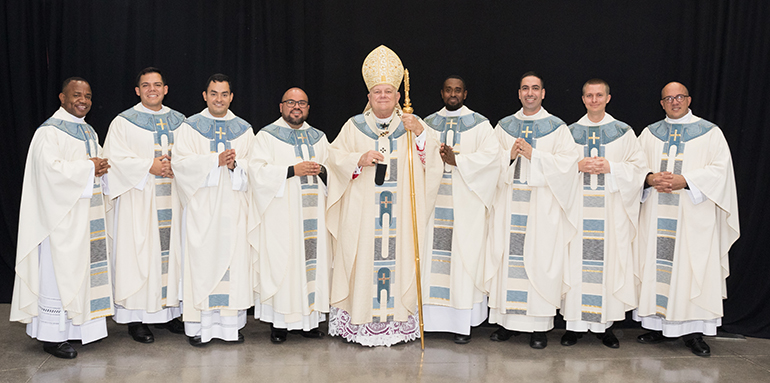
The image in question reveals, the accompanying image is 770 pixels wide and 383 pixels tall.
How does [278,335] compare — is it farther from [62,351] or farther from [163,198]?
[62,351]

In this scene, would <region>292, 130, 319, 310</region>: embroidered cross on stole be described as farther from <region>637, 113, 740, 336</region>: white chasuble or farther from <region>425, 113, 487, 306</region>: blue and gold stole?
<region>637, 113, 740, 336</region>: white chasuble

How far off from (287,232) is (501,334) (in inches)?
88.7

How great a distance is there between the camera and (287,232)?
548 centimetres

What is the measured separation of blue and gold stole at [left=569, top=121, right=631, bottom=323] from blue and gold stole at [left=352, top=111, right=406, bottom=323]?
5.81 ft

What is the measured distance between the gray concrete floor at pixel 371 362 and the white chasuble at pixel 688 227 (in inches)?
19.9

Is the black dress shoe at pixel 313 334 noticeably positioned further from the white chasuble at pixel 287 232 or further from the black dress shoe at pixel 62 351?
the black dress shoe at pixel 62 351

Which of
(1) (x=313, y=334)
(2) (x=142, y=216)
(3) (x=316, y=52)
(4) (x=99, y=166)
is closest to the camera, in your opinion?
(4) (x=99, y=166)

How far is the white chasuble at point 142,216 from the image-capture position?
215 inches

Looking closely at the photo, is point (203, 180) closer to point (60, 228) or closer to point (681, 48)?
point (60, 228)

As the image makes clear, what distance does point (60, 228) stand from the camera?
5152 mm

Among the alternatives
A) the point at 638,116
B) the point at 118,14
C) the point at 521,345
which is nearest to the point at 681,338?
the point at 521,345

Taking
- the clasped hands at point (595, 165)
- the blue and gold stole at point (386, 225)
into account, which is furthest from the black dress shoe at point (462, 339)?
the clasped hands at point (595, 165)

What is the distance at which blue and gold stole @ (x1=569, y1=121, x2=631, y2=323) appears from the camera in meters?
5.61

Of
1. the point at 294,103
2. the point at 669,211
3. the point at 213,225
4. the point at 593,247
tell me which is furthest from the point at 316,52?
the point at 669,211
